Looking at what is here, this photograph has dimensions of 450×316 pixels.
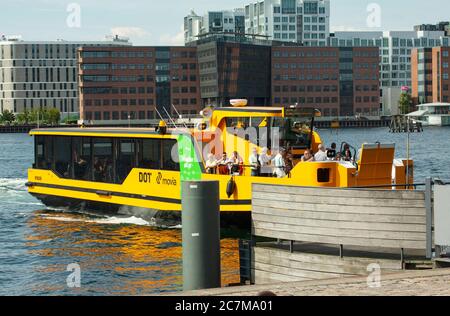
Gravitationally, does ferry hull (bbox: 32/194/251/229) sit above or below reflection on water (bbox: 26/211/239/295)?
above

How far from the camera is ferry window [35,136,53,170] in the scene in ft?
114

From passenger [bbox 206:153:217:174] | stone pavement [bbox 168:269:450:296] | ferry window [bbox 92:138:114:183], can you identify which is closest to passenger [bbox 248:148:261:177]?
passenger [bbox 206:153:217:174]

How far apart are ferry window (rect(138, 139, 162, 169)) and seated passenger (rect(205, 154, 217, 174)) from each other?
2301 millimetres

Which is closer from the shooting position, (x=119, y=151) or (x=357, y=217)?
(x=357, y=217)

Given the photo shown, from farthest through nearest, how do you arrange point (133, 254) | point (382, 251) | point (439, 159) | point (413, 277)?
point (439, 159) < point (133, 254) < point (382, 251) < point (413, 277)

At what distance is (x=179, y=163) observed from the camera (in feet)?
94.4

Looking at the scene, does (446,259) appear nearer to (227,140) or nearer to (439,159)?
(227,140)

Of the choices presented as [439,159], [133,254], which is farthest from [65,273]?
[439,159]

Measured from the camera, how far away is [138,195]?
100 feet

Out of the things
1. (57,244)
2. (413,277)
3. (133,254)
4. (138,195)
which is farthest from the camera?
(138,195)

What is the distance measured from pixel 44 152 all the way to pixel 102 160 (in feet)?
12.2

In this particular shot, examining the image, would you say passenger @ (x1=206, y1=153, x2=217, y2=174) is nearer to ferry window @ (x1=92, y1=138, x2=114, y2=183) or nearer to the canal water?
the canal water

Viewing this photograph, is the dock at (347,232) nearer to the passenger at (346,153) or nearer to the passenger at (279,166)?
the passenger at (279,166)
